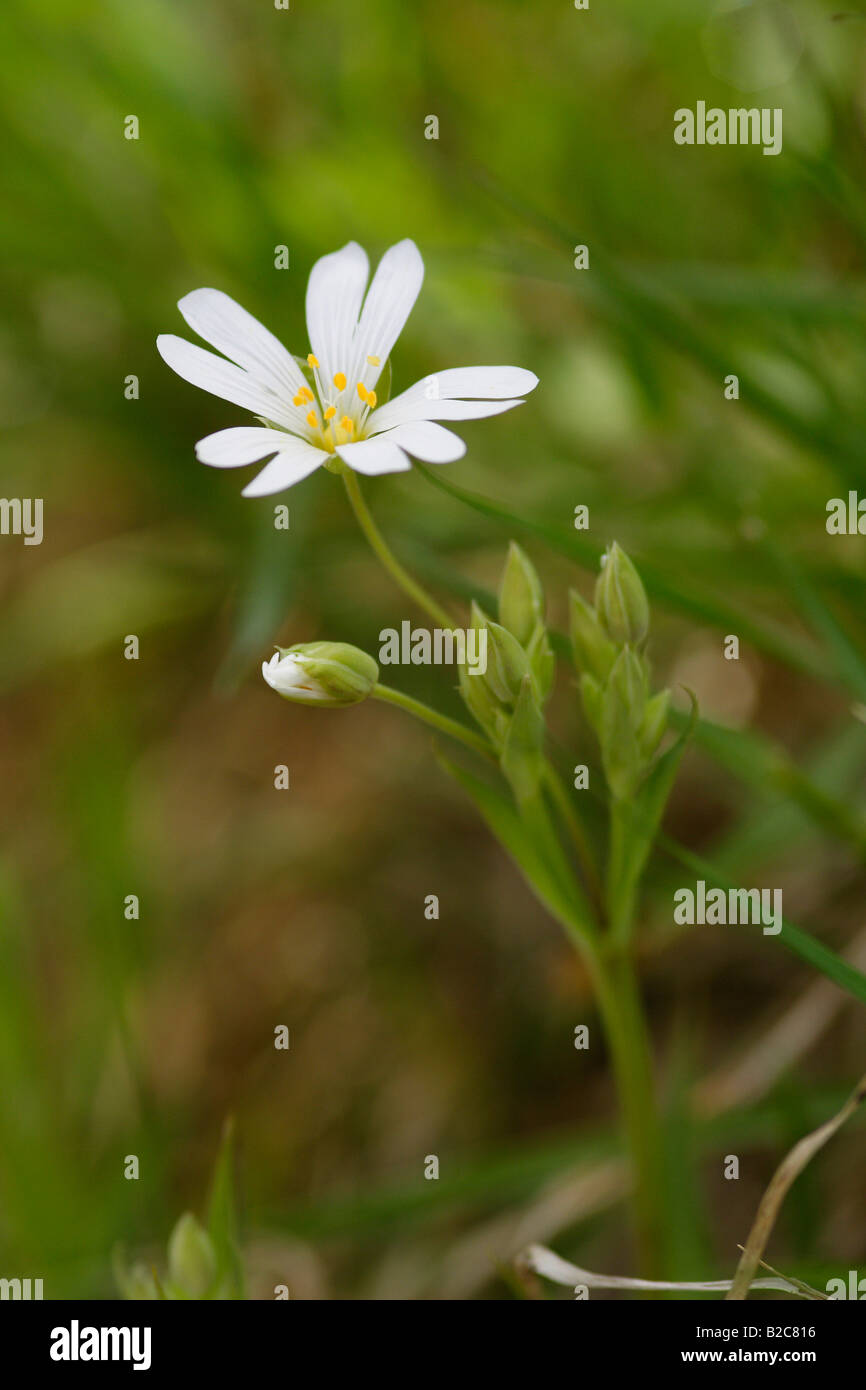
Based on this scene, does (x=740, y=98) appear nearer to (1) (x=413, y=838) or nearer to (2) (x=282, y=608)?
(2) (x=282, y=608)

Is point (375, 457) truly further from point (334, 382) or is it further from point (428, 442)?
point (334, 382)

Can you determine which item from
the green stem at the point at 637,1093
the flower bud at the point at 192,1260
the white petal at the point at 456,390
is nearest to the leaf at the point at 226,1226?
the flower bud at the point at 192,1260

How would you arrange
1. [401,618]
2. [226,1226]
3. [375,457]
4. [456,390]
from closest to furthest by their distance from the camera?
[375,457] < [456,390] < [226,1226] < [401,618]

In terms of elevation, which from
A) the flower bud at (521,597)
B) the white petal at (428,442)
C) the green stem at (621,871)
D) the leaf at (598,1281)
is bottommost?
the leaf at (598,1281)

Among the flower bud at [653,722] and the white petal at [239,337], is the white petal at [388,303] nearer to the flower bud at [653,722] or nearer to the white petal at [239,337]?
the white petal at [239,337]

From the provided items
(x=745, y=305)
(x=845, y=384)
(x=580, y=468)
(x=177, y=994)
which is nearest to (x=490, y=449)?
(x=580, y=468)

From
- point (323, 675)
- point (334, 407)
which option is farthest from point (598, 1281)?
point (334, 407)

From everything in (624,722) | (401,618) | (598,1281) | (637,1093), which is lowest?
(598,1281)
